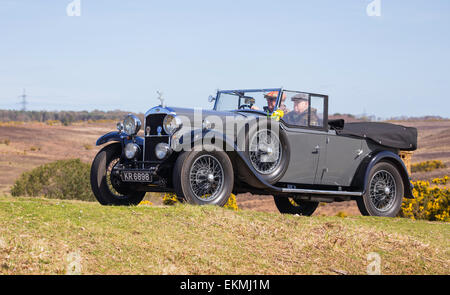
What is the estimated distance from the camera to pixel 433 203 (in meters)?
15.8

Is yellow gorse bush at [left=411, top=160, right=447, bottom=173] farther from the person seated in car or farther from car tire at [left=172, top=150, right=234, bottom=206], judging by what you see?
car tire at [left=172, top=150, right=234, bottom=206]

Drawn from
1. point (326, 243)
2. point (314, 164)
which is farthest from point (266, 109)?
point (326, 243)

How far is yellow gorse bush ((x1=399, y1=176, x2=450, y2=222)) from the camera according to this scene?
15453mm

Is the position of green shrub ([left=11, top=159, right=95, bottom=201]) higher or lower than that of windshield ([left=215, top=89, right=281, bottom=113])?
lower

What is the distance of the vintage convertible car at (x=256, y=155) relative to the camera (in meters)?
8.69

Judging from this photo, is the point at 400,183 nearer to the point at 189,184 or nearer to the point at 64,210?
the point at 189,184

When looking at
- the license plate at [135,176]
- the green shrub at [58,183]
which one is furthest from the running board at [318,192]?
the green shrub at [58,183]

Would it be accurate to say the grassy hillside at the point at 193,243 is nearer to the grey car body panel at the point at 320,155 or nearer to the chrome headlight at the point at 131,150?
the grey car body panel at the point at 320,155

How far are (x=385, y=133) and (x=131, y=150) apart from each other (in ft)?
16.0

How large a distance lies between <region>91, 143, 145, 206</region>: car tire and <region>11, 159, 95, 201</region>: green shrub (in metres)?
11.8

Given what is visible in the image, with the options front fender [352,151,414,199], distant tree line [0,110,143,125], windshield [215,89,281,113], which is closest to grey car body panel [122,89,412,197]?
front fender [352,151,414,199]

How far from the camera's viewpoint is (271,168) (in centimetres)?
959

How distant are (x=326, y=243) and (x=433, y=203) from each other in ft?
30.8

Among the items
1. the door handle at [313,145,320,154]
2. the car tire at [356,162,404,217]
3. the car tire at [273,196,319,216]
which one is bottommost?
the car tire at [273,196,319,216]
